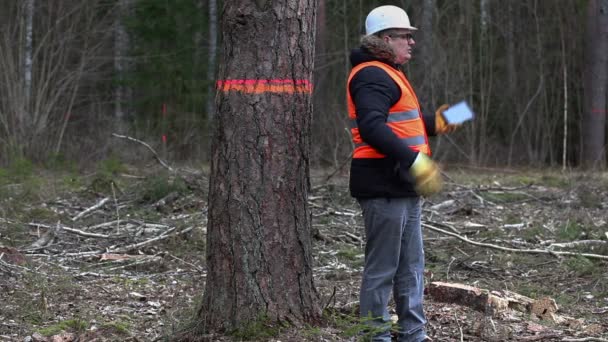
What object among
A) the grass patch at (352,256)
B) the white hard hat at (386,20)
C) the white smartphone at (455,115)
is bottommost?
the grass patch at (352,256)

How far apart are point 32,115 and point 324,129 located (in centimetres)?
538

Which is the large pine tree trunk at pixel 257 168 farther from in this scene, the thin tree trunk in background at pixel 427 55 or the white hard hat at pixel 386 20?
the thin tree trunk in background at pixel 427 55

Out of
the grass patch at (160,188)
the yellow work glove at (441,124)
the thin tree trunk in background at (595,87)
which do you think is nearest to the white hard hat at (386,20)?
the yellow work glove at (441,124)

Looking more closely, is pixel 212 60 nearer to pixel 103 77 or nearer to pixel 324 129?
pixel 103 77

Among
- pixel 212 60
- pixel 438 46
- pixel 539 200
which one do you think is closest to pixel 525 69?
pixel 438 46

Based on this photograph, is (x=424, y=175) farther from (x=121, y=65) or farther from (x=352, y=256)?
(x=121, y=65)

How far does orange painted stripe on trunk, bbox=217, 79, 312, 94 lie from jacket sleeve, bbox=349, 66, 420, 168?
319mm

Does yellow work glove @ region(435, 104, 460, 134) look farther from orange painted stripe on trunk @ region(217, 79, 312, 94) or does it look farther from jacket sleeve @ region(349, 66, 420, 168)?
orange painted stripe on trunk @ region(217, 79, 312, 94)

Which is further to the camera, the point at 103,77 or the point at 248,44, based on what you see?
the point at 103,77

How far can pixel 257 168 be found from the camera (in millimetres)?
4969

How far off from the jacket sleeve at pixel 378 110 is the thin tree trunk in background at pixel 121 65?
14.5 metres

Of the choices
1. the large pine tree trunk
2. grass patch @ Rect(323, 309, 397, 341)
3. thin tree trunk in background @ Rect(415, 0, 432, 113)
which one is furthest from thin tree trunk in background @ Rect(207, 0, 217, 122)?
the large pine tree trunk

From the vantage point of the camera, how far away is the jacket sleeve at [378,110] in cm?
485

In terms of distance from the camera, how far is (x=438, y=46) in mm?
19406
